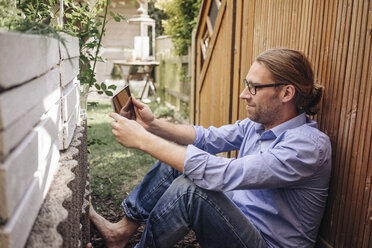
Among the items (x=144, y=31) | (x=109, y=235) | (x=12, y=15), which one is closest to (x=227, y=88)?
(x=109, y=235)

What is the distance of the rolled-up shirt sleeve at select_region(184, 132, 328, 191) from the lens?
68.0 inches

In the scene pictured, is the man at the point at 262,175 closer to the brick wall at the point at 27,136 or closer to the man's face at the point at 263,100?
the man's face at the point at 263,100

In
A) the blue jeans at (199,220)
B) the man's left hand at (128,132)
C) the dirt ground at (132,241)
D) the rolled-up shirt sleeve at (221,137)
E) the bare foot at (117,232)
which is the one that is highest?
the man's left hand at (128,132)

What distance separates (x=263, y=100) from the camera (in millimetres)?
2061

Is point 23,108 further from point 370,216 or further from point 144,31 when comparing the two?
point 144,31

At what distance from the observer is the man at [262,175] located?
175 centimetres

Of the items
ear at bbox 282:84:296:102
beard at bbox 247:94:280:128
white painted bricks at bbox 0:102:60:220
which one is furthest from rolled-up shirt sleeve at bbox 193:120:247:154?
white painted bricks at bbox 0:102:60:220

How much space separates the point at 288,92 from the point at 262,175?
0.56 m

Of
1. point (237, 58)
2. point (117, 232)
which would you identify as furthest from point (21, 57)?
point (237, 58)

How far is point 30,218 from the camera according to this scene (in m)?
1.07

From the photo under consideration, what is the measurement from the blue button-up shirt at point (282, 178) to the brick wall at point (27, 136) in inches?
27.1

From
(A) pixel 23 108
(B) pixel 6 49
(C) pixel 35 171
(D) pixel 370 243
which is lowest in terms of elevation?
(D) pixel 370 243

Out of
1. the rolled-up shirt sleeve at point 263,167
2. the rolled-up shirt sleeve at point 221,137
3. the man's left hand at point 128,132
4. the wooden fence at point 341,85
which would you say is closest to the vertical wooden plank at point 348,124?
the wooden fence at point 341,85

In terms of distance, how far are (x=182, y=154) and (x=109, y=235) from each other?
3.19ft
